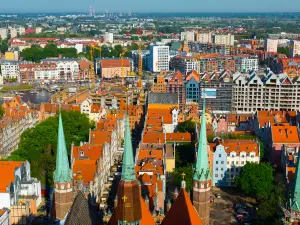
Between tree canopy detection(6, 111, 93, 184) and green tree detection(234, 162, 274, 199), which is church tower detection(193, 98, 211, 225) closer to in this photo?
green tree detection(234, 162, 274, 199)

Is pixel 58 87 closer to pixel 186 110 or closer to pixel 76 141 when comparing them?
pixel 186 110

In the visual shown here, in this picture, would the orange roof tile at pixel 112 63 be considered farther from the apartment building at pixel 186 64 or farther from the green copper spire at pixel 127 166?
the green copper spire at pixel 127 166

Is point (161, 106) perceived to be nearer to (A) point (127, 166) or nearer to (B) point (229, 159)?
(B) point (229, 159)

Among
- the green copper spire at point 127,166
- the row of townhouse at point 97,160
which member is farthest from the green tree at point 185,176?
the green copper spire at point 127,166

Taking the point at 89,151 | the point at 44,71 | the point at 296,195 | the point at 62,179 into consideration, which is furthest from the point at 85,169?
the point at 44,71

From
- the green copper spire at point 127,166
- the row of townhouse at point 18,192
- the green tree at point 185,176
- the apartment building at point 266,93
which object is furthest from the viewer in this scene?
the apartment building at point 266,93
